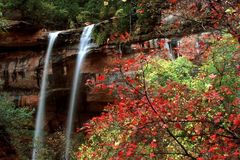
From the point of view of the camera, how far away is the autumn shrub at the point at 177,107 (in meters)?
6.17

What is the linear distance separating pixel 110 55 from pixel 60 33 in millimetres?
3506

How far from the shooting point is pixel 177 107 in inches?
300

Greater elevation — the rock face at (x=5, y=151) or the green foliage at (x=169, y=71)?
the green foliage at (x=169, y=71)

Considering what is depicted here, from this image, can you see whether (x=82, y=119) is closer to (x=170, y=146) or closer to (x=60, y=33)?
(x=60, y=33)

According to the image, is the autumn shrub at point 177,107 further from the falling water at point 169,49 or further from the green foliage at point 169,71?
the falling water at point 169,49

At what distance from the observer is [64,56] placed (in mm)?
19906

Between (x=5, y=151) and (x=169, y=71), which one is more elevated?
(x=169, y=71)

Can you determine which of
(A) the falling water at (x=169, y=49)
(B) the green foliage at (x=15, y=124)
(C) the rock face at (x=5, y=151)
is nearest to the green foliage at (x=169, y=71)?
(A) the falling water at (x=169, y=49)

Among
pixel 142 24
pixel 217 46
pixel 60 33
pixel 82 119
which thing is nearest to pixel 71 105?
pixel 82 119

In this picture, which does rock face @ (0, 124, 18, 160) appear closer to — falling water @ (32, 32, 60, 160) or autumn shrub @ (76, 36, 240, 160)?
autumn shrub @ (76, 36, 240, 160)

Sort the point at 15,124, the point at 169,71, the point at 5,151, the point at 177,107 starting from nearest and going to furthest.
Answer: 1. the point at 177,107
2. the point at 5,151
3. the point at 169,71
4. the point at 15,124

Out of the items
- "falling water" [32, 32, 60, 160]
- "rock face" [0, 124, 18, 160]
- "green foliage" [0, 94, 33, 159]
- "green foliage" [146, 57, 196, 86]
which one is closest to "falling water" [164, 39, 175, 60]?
"green foliage" [146, 57, 196, 86]

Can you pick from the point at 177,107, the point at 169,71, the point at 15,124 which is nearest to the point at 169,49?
the point at 169,71

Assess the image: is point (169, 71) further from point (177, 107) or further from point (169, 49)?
point (177, 107)
